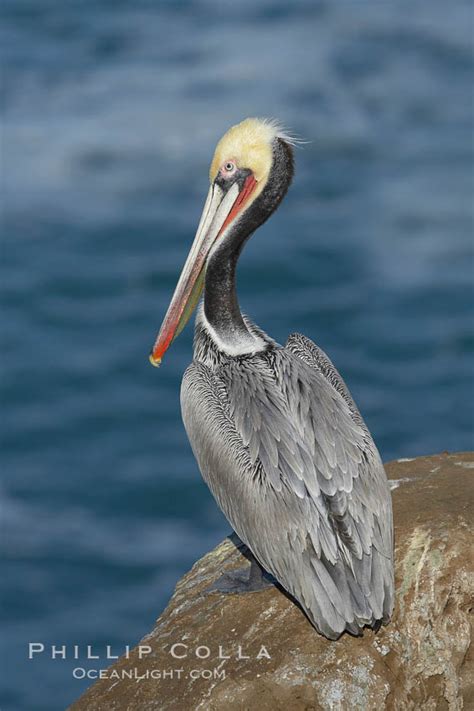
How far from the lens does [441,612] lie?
776 cm

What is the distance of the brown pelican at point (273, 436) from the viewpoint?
7.60 metres

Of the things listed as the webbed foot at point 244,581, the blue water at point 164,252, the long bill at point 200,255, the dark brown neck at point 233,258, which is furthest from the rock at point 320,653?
the blue water at point 164,252

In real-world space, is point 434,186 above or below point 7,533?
above

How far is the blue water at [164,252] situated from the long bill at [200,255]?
21.7ft

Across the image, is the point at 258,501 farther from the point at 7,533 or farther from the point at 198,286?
the point at 7,533

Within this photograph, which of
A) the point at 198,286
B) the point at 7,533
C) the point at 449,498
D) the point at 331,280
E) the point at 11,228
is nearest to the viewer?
the point at 449,498

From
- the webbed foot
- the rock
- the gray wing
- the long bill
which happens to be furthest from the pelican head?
the rock

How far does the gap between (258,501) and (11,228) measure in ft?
51.6

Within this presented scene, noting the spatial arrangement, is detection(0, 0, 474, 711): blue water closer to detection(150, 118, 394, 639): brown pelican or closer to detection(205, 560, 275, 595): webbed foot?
detection(205, 560, 275, 595): webbed foot

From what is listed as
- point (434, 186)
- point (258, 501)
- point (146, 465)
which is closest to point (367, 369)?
point (146, 465)

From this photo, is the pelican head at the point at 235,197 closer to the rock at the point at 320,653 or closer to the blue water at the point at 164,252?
the rock at the point at 320,653

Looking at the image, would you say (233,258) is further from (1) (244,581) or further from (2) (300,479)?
(1) (244,581)

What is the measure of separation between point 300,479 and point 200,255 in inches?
83.5

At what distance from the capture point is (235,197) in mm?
9180
